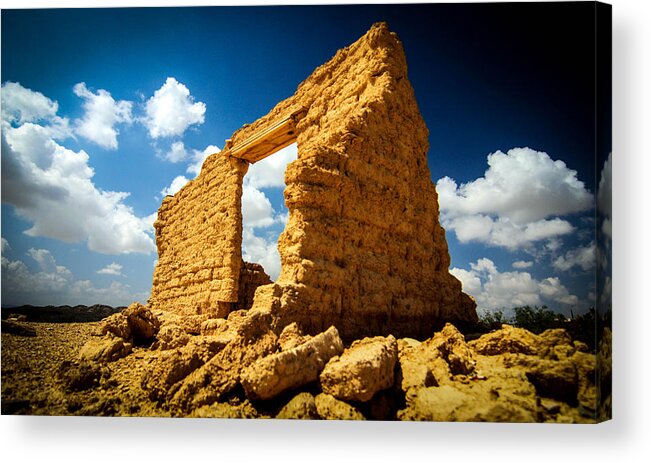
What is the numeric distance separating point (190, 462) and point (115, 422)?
1007 millimetres

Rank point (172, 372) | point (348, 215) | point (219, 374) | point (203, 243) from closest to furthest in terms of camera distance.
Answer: point (219, 374) < point (172, 372) < point (348, 215) < point (203, 243)

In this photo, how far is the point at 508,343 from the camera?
4.45 meters

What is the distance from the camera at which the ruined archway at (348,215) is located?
4738mm

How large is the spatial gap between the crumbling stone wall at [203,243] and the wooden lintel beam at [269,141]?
24 cm

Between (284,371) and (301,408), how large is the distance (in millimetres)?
385

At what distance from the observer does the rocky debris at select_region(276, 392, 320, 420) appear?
378 cm

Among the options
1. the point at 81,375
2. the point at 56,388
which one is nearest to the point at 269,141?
the point at 81,375

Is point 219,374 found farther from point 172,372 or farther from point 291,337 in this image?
point 291,337

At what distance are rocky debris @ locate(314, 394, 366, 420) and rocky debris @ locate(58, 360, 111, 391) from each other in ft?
9.05

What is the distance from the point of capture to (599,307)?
413cm

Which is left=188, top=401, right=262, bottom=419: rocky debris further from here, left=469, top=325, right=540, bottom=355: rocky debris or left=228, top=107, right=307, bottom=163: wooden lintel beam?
left=228, top=107, right=307, bottom=163: wooden lintel beam

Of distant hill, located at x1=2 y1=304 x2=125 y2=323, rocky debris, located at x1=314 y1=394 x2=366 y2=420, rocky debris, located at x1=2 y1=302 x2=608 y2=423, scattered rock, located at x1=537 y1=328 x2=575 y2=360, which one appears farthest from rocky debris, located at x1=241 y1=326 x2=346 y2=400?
distant hill, located at x1=2 y1=304 x2=125 y2=323

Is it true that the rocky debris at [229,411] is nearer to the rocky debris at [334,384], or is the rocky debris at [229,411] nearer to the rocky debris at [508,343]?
the rocky debris at [334,384]

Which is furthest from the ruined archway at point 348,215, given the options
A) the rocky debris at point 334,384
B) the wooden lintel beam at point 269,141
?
the rocky debris at point 334,384
